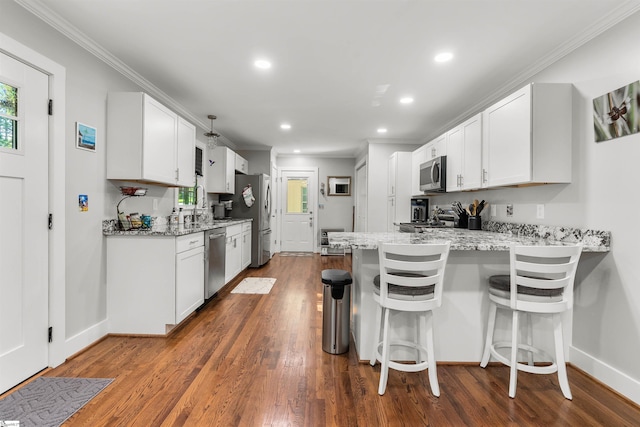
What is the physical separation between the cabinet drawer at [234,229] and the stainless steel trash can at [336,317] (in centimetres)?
225

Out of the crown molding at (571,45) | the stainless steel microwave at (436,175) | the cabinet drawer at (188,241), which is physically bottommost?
the cabinet drawer at (188,241)

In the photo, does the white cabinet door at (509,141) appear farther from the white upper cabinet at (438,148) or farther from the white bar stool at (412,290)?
the white bar stool at (412,290)

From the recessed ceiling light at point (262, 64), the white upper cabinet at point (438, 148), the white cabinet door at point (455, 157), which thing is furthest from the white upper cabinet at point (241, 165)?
the white cabinet door at point (455, 157)

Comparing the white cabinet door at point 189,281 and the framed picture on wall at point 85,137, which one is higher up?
the framed picture on wall at point 85,137

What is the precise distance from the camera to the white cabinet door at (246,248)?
4984 mm

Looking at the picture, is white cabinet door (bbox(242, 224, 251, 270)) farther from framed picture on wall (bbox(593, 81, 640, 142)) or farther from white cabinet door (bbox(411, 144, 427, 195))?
framed picture on wall (bbox(593, 81, 640, 142))

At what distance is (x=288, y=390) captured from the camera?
188cm

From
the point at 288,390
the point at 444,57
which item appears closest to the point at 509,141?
the point at 444,57

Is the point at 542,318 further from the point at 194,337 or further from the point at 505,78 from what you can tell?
the point at 194,337

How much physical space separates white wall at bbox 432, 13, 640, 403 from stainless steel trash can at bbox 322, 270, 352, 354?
1.69 metres

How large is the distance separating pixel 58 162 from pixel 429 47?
290 centimetres

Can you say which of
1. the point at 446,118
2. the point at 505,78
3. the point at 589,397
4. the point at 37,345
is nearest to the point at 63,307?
the point at 37,345

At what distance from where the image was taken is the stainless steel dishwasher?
11.0 ft

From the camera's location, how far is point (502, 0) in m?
1.85
